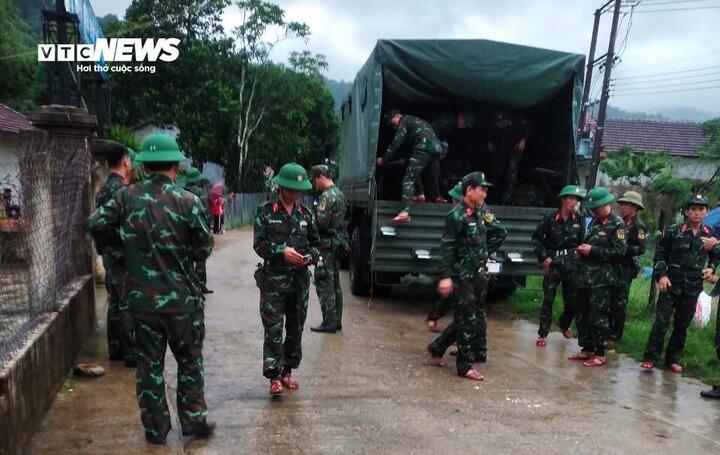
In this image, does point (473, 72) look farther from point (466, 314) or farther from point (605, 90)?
point (605, 90)

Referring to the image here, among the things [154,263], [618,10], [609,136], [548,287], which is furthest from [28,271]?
[609,136]

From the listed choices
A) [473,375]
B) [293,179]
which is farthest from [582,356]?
[293,179]

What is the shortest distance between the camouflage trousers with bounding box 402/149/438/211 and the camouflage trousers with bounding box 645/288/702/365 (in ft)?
9.66

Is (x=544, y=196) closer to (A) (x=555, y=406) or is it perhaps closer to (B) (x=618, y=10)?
(A) (x=555, y=406)

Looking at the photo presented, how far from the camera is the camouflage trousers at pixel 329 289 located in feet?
21.2

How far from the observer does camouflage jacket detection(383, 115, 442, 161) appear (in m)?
7.53

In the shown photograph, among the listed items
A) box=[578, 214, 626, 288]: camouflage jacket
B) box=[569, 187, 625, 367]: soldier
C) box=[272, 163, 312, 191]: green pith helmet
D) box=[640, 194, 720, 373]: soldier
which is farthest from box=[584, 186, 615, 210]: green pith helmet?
box=[272, 163, 312, 191]: green pith helmet

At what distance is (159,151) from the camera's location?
356cm

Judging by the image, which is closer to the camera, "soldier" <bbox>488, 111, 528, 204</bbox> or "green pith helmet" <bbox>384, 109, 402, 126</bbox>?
"green pith helmet" <bbox>384, 109, 402, 126</bbox>

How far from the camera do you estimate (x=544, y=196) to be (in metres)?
8.34

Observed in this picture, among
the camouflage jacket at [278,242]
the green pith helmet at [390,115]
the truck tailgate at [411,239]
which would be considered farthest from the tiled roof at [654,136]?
the camouflage jacket at [278,242]

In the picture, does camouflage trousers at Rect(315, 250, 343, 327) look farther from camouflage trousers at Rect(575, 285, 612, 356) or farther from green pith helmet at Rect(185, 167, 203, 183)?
camouflage trousers at Rect(575, 285, 612, 356)

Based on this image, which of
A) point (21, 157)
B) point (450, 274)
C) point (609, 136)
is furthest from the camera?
point (609, 136)

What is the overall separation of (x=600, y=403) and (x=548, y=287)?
2092 millimetres
